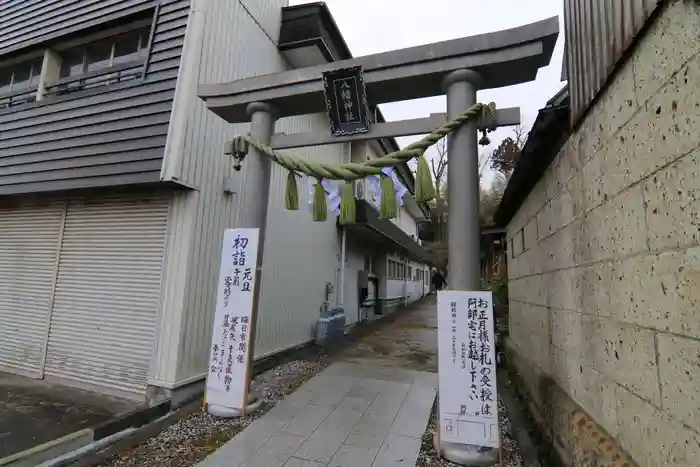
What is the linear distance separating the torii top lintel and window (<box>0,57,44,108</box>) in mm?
5049

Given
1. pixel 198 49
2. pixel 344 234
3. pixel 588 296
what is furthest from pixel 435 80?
pixel 344 234

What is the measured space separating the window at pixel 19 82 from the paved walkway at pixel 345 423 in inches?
313

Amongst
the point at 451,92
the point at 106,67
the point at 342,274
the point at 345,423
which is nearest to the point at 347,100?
the point at 451,92

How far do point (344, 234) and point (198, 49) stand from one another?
6.71 meters

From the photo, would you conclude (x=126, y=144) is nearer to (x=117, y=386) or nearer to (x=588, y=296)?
(x=117, y=386)

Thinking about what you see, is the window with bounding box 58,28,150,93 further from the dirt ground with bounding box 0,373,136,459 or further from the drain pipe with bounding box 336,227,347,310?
the drain pipe with bounding box 336,227,347,310

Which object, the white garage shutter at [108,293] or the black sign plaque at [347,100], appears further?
the white garage shutter at [108,293]

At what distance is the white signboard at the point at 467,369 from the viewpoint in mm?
3535

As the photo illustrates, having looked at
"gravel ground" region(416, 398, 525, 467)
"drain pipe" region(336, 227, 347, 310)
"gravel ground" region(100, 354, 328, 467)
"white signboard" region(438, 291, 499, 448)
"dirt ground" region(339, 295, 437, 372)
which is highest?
"drain pipe" region(336, 227, 347, 310)

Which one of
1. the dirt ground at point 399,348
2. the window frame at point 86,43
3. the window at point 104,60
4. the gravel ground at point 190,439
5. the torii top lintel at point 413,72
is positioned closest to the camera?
the gravel ground at point 190,439

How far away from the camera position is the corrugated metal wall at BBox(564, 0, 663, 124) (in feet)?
7.25

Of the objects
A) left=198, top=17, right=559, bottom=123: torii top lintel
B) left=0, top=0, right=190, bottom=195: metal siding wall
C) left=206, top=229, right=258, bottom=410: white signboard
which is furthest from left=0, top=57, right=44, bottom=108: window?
left=206, top=229, right=258, bottom=410: white signboard

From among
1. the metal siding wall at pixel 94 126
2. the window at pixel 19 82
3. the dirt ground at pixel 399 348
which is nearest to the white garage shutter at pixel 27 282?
the metal siding wall at pixel 94 126

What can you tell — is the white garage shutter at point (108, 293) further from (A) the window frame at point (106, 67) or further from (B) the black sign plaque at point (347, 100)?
(B) the black sign plaque at point (347, 100)
